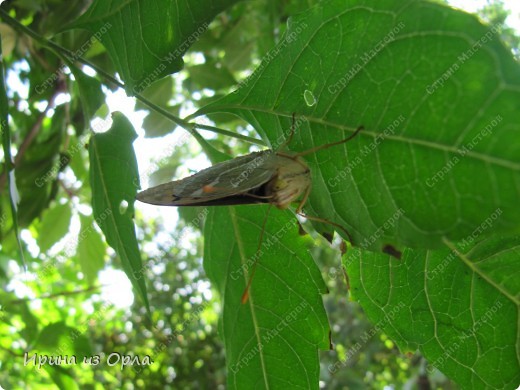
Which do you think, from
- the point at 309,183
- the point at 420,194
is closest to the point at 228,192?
the point at 309,183

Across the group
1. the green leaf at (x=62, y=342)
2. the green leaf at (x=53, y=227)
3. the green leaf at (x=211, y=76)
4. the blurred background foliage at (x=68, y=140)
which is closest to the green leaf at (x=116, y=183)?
the blurred background foliage at (x=68, y=140)

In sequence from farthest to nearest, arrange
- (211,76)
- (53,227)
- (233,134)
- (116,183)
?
(53,227) → (211,76) → (116,183) → (233,134)

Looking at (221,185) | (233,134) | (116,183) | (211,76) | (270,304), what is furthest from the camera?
(211,76)

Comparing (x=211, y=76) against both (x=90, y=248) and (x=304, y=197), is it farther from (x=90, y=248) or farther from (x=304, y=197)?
(x=304, y=197)

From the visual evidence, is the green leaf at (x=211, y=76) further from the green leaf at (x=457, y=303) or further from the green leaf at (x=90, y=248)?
the green leaf at (x=457, y=303)

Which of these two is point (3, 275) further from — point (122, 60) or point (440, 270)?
point (440, 270)

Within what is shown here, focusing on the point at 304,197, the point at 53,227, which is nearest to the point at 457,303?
the point at 304,197

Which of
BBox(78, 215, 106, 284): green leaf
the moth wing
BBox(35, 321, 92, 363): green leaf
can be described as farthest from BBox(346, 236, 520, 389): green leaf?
BBox(78, 215, 106, 284): green leaf
